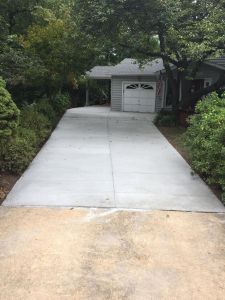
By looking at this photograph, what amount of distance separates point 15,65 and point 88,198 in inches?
282

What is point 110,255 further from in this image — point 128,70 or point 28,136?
point 128,70

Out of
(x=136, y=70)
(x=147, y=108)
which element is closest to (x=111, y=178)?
(x=147, y=108)

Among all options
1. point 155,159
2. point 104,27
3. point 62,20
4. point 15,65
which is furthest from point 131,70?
point 155,159

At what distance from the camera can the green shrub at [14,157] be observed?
8.32 m

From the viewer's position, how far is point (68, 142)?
12.5m

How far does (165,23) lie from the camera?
1388 centimetres

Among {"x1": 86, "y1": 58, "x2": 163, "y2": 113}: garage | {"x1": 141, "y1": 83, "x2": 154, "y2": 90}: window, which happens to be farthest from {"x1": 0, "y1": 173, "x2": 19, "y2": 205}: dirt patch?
{"x1": 141, "y1": 83, "x2": 154, "y2": 90}: window

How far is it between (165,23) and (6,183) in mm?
9125

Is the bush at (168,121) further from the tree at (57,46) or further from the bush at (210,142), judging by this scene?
the bush at (210,142)

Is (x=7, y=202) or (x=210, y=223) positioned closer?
(x=210, y=223)

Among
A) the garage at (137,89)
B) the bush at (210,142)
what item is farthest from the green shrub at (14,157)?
the garage at (137,89)

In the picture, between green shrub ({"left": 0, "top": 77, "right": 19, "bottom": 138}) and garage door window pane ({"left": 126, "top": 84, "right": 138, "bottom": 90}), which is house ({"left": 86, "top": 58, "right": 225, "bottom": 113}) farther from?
green shrub ({"left": 0, "top": 77, "right": 19, "bottom": 138})

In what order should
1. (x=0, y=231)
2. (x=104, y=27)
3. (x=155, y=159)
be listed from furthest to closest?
(x=104, y=27)
(x=155, y=159)
(x=0, y=231)

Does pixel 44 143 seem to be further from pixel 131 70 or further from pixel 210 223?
pixel 131 70
